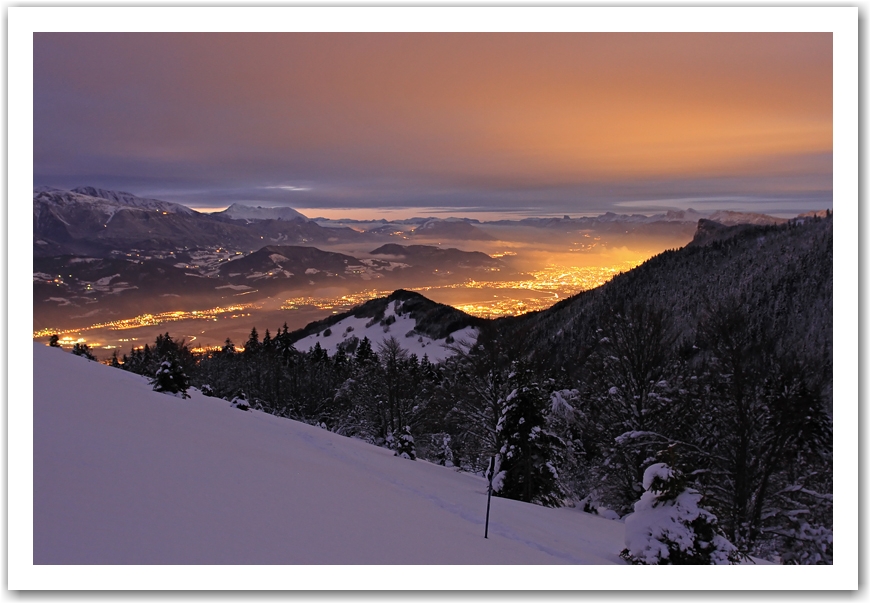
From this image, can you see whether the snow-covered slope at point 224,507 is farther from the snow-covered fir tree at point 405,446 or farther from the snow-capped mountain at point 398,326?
the snow-capped mountain at point 398,326

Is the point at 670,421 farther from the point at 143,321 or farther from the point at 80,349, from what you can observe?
the point at 80,349

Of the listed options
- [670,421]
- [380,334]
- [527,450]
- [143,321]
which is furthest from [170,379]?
[380,334]

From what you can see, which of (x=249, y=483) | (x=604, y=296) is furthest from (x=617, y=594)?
(x=604, y=296)

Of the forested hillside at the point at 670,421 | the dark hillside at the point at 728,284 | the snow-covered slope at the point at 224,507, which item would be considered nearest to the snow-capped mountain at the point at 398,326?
the dark hillside at the point at 728,284

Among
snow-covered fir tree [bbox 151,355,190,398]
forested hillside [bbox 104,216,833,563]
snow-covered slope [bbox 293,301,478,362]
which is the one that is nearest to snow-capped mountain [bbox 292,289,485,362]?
snow-covered slope [bbox 293,301,478,362]

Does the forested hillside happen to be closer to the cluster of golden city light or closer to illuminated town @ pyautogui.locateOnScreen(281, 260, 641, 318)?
the cluster of golden city light

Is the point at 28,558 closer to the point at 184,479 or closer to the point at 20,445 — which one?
the point at 184,479
